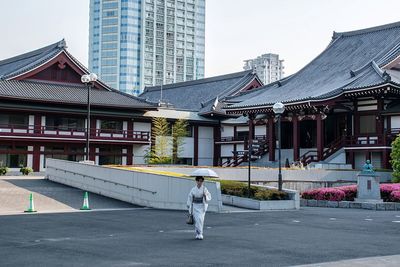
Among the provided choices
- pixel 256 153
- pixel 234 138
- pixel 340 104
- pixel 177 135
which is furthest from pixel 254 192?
pixel 234 138

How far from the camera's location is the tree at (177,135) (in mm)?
53500

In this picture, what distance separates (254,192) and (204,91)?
3939 centimetres

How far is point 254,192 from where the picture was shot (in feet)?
81.4

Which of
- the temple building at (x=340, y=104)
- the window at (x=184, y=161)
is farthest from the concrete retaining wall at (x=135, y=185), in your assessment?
the window at (x=184, y=161)

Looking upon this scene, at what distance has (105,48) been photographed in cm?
14062

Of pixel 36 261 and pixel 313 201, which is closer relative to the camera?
pixel 36 261

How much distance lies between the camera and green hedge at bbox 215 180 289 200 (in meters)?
24.2

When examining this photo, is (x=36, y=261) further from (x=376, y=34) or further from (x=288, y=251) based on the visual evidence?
(x=376, y=34)

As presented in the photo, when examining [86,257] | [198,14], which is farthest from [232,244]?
[198,14]

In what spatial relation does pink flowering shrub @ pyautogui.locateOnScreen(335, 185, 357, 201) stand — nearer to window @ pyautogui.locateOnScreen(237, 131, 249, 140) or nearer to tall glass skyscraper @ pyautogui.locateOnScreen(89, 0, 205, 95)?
window @ pyautogui.locateOnScreen(237, 131, 249, 140)

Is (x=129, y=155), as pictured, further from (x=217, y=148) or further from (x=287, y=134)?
(x=287, y=134)

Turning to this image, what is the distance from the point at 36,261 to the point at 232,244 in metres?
4.62

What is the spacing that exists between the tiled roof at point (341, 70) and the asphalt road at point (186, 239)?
71.5 ft

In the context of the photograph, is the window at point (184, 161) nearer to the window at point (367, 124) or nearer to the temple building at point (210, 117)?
the temple building at point (210, 117)
